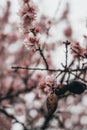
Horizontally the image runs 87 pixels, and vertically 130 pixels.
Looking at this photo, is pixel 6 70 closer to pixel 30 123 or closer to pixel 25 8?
pixel 30 123

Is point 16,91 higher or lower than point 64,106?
higher

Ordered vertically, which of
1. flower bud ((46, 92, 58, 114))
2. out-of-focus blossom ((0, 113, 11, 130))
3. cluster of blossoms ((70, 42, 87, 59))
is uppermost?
cluster of blossoms ((70, 42, 87, 59))

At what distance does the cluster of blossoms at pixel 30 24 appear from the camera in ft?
11.6

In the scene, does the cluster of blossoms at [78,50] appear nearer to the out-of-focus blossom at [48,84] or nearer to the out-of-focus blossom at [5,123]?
the out-of-focus blossom at [48,84]

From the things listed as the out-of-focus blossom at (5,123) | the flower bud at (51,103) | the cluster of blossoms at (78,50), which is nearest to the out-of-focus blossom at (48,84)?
the flower bud at (51,103)

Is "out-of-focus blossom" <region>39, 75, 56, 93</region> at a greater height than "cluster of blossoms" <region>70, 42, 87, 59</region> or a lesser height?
lesser

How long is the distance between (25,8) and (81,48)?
2.28ft

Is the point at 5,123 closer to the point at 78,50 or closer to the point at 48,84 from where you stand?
the point at 48,84

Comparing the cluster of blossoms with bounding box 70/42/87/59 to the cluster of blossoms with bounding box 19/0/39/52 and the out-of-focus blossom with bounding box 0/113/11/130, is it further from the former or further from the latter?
the out-of-focus blossom with bounding box 0/113/11/130

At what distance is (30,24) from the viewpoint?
3.55 metres

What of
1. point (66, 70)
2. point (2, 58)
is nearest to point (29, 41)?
point (66, 70)

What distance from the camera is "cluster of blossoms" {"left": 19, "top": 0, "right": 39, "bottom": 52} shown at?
11.6 feet

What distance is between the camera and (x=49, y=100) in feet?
11.1

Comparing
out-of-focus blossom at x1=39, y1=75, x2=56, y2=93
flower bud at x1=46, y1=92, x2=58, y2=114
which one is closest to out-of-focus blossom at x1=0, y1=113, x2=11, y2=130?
out-of-focus blossom at x1=39, y1=75, x2=56, y2=93
